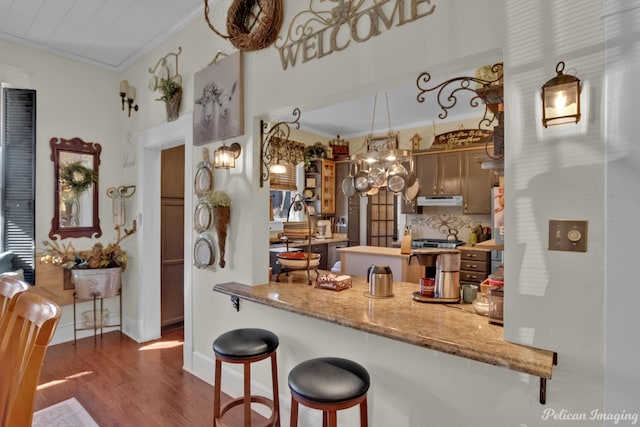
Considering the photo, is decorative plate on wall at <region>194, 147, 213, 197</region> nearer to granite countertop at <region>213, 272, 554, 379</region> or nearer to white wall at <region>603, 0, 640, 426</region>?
granite countertop at <region>213, 272, 554, 379</region>

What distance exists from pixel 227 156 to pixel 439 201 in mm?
3899

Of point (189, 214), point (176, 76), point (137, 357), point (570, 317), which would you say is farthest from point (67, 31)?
point (570, 317)

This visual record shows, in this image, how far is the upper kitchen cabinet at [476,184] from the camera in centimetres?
502

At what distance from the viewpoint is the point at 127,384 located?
2.76 metres

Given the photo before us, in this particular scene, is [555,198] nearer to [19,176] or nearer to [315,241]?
[19,176]

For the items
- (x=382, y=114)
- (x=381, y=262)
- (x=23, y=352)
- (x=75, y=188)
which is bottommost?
(x=381, y=262)

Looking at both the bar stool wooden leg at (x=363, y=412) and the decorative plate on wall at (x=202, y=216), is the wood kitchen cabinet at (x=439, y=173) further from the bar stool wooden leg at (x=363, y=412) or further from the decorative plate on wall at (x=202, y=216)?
the bar stool wooden leg at (x=363, y=412)

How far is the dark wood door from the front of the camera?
3967mm

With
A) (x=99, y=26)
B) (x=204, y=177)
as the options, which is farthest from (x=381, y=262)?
(x=99, y=26)

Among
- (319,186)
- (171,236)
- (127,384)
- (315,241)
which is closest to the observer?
(127,384)

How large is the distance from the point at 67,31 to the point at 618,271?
14.5ft

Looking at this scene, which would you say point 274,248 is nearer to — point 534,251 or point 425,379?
point 425,379

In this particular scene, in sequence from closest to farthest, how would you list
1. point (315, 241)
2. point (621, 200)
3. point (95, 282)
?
1. point (621, 200)
2. point (95, 282)
3. point (315, 241)

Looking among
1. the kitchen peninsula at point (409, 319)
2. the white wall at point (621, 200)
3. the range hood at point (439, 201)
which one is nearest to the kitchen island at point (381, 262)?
the range hood at point (439, 201)
